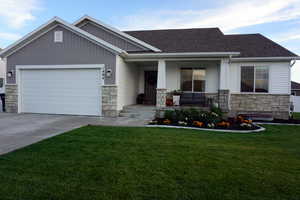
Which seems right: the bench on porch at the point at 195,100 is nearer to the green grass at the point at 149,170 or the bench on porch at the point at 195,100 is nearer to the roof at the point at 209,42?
the roof at the point at 209,42

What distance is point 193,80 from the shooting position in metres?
11.1

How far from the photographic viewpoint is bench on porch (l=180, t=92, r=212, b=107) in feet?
33.9

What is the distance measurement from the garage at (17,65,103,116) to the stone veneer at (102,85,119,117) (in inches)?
11.2

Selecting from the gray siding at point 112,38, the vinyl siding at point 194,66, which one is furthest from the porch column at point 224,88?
the gray siding at point 112,38

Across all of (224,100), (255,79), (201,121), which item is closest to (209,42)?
(255,79)

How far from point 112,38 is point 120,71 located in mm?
3098

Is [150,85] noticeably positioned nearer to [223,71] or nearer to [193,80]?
[193,80]

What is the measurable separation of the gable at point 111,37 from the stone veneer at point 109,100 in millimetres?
3036

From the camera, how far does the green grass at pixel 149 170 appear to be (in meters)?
2.51

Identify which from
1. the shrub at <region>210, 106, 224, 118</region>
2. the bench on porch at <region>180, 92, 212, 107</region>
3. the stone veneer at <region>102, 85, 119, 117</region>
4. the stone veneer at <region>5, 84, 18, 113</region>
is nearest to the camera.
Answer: the shrub at <region>210, 106, 224, 118</region>

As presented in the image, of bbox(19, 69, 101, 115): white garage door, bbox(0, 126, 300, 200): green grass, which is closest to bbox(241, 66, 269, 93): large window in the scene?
bbox(0, 126, 300, 200): green grass

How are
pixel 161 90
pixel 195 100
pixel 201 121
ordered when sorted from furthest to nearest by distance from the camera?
pixel 195 100 < pixel 161 90 < pixel 201 121

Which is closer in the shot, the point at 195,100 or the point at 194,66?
the point at 195,100

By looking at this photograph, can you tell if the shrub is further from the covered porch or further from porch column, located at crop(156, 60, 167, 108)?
porch column, located at crop(156, 60, 167, 108)
